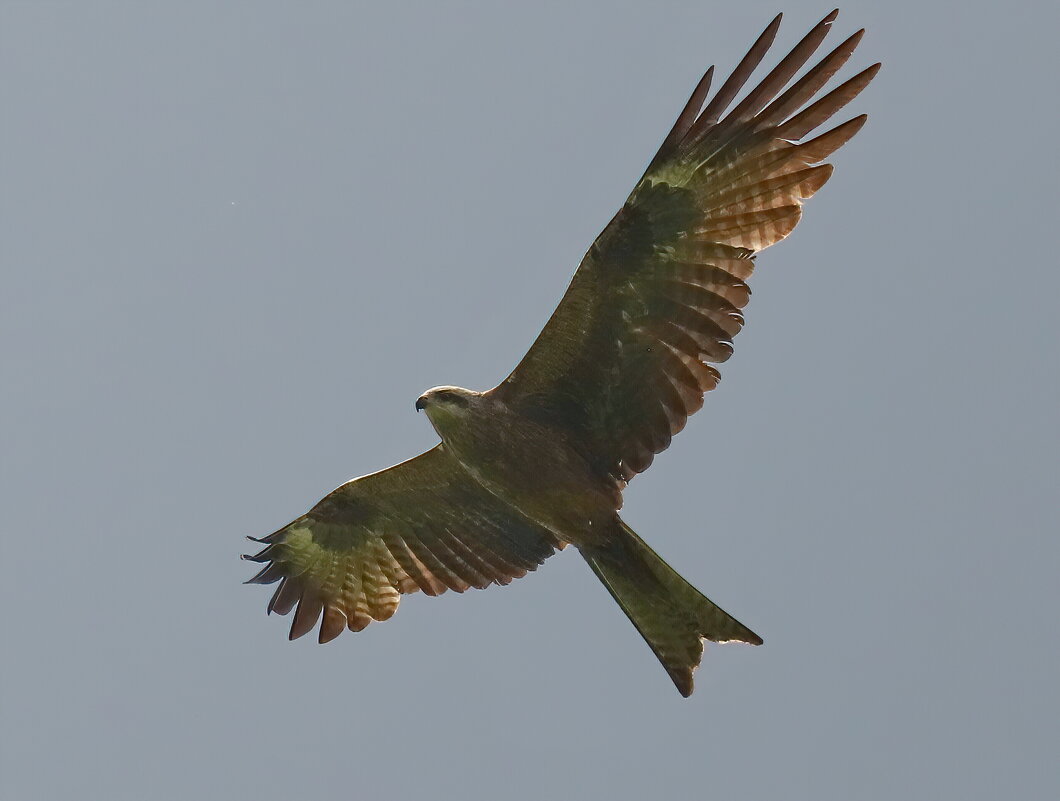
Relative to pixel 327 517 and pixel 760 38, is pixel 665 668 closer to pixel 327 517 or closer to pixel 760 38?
pixel 327 517

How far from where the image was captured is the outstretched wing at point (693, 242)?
1002 cm

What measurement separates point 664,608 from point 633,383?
1.68m

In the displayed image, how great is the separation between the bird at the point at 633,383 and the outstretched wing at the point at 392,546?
0.06ft

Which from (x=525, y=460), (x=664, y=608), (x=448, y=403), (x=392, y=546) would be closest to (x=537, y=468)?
(x=525, y=460)

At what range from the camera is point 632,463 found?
11.0m

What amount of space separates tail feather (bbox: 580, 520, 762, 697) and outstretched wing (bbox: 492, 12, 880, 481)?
98 cm

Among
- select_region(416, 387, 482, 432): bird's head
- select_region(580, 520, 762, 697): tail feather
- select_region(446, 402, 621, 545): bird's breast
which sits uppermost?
select_region(416, 387, 482, 432): bird's head

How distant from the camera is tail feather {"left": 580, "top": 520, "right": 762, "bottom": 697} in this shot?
10648 mm

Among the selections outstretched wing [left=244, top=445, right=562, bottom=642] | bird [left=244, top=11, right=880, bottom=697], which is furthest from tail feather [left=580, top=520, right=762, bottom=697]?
outstretched wing [left=244, top=445, right=562, bottom=642]

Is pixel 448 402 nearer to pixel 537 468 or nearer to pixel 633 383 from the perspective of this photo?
pixel 537 468

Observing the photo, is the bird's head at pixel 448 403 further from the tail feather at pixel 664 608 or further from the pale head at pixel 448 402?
the tail feather at pixel 664 608

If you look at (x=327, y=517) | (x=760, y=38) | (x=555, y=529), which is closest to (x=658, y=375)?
(x=555, y=529)

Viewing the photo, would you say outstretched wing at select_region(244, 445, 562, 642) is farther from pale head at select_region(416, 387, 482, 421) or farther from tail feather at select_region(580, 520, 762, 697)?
tail feather at select_region(580, 520, 762, 697)

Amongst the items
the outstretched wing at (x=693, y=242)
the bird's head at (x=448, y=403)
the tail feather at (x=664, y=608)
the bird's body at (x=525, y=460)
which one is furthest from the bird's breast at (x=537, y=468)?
the outstretched wing at (x=693, y=242)
